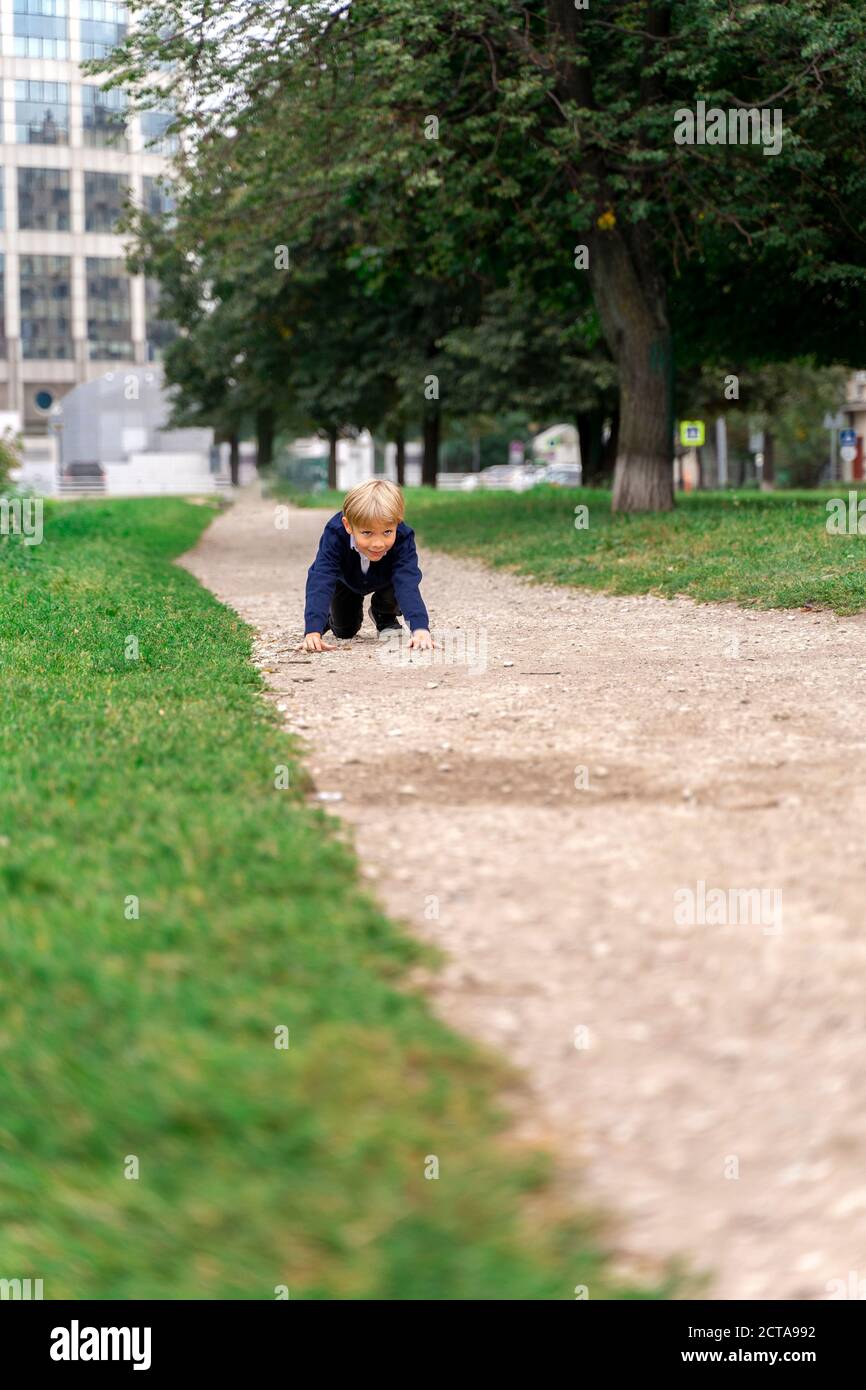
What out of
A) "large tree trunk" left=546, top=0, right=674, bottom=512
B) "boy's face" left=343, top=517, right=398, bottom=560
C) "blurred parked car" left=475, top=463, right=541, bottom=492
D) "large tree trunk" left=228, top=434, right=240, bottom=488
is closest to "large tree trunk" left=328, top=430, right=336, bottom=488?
"large tree trunk" left=228, top=434, right=240, bottom=488

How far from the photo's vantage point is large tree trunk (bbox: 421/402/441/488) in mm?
44094

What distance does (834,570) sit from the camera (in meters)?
12.3

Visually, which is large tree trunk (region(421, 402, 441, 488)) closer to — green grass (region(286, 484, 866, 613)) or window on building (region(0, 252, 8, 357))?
green grass (region(286, 484, 866, 613))

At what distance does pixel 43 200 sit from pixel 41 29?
12842 mm

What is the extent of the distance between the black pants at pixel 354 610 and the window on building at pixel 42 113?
105717mm

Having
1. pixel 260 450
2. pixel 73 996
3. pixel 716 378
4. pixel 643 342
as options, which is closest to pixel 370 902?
pixel 73 996

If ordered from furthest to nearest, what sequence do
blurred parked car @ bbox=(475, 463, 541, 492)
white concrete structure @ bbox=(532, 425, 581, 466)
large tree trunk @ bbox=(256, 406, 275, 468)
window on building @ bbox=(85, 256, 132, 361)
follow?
window on building @ bbox=(85, 256, 132, 361), white concrete structure @ bbox=(532, 425, 581, 466), blurred parked car @ bbox=(475, 463, 541, 492), large tree trunk @ bbox=(256, 406, 275, 468)

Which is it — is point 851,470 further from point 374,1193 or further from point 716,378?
point 374,1193

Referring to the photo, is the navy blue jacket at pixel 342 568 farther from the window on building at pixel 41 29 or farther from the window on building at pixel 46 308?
the window on building at pixel 46 308

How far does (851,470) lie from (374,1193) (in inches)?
3051

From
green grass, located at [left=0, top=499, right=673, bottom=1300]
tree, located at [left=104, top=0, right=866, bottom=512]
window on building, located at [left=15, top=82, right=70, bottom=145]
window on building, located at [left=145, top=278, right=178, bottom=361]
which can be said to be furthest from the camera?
window on building, located at [left=145, top=278, right=178, bottom=361]

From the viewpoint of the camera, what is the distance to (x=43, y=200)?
108250 mm

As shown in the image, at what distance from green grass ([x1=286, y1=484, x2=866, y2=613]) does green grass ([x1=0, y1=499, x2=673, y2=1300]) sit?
7612mm

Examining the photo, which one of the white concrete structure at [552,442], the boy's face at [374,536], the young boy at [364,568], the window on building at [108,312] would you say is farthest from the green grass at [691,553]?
the window on building at [108,312]
